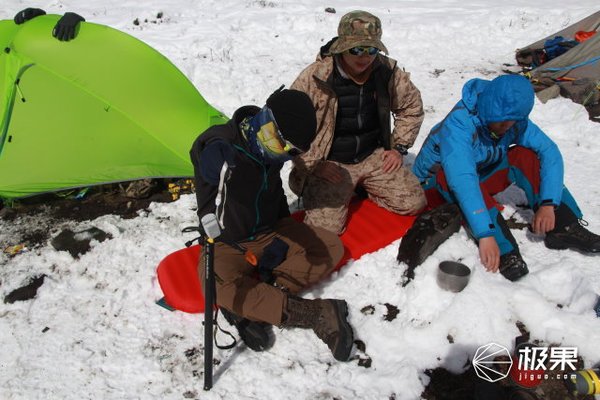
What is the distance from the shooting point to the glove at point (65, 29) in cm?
381

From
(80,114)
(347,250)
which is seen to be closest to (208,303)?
(347,250)

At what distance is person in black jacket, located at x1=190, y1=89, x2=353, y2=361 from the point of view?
2254 mm

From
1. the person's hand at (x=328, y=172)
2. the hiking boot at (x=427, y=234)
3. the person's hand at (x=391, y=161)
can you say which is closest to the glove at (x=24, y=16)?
the person's hand at (x=328, y=172)

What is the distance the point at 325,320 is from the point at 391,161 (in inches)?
63.6

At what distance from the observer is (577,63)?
20.3 ft

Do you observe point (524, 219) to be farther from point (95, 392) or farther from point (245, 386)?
point (95, 392)

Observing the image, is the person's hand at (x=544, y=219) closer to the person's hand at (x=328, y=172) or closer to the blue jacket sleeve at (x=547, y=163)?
the blue jacket sleeve at (x=547, y=163)

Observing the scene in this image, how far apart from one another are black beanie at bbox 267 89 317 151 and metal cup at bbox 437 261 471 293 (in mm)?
1298

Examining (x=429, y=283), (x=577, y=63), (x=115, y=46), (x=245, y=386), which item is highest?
(x=115, y=46)

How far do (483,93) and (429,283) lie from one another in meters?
1.33

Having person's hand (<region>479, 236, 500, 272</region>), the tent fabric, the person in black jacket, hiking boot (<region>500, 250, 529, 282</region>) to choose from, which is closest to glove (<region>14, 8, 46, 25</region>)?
the person in black jacket

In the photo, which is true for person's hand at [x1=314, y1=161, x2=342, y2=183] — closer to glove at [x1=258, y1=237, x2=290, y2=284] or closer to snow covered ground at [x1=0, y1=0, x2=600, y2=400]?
snow covered ground at [x1=0, y1=0, x2=600, y2=400]

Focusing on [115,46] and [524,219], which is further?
[115,46]

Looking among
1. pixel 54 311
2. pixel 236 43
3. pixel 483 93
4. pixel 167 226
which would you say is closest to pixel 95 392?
pixel 54 311
